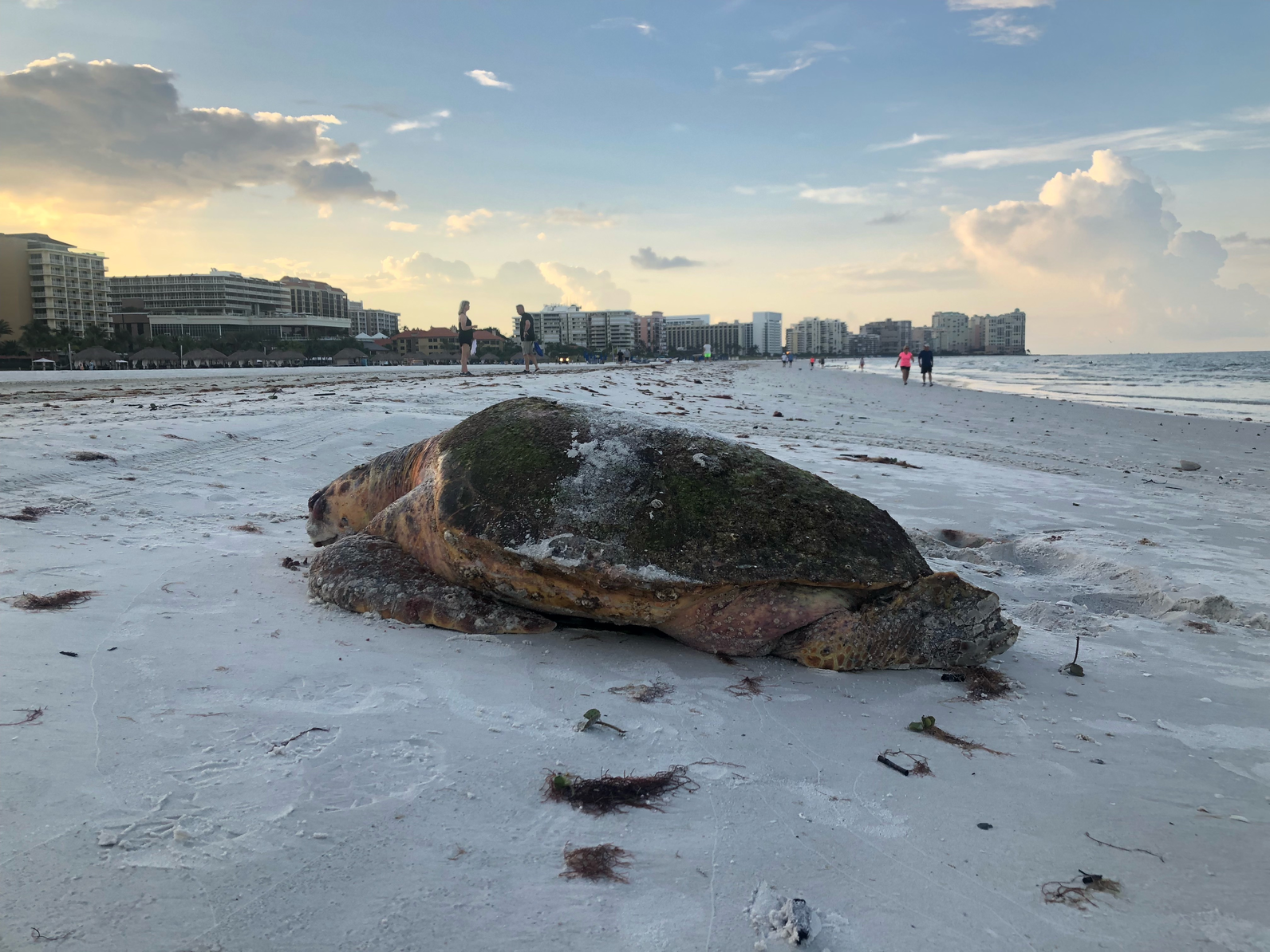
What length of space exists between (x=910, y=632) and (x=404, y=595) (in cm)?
249

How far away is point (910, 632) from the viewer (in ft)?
10.9

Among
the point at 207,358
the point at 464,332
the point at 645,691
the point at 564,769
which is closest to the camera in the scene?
the point at 564,769

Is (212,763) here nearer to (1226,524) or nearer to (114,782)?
(114,782)

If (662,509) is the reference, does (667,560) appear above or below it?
below

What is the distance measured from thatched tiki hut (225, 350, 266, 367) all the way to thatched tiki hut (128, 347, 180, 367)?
3.75m

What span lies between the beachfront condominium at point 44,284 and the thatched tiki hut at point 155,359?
59.7m

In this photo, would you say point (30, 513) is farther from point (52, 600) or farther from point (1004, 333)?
point (1004, 333)

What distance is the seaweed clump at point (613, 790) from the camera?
2129 mm

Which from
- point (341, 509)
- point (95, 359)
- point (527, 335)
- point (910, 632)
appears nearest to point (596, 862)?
point (910, 632)

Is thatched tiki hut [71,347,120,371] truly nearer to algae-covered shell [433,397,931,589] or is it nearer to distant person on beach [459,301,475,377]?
distant person on beach [459,301,475,377]

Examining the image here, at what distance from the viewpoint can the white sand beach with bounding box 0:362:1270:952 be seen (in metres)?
1.67

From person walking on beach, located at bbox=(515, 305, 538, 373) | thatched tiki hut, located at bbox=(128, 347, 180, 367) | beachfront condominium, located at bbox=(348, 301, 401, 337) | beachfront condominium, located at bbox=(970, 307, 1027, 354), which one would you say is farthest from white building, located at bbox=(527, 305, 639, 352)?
person walking on beach, located at bbox=(515, 305, 538, 373)

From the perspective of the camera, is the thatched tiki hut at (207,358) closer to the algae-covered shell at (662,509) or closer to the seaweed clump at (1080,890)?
the algae-covered shell at (662,509)

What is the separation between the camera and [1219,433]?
1392cm
